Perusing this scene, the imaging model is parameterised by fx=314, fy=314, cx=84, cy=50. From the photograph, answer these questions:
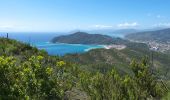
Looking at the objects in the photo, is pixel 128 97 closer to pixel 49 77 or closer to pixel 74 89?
pixel 74 89

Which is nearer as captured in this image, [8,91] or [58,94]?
[8,91]

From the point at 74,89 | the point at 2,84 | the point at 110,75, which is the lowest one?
the point at 74,89

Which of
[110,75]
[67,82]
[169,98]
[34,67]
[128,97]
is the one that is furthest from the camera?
[67,82]

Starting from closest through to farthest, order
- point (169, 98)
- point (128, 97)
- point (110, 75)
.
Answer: point (169, 98) → point (128, 97) → point (110, 75)

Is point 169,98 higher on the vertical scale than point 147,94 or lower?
higher

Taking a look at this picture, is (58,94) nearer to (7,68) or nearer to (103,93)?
(7,68)

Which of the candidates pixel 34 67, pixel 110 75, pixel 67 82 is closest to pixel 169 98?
pixel 34 67

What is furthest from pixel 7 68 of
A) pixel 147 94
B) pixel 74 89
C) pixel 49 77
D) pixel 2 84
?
pixel 74 89
